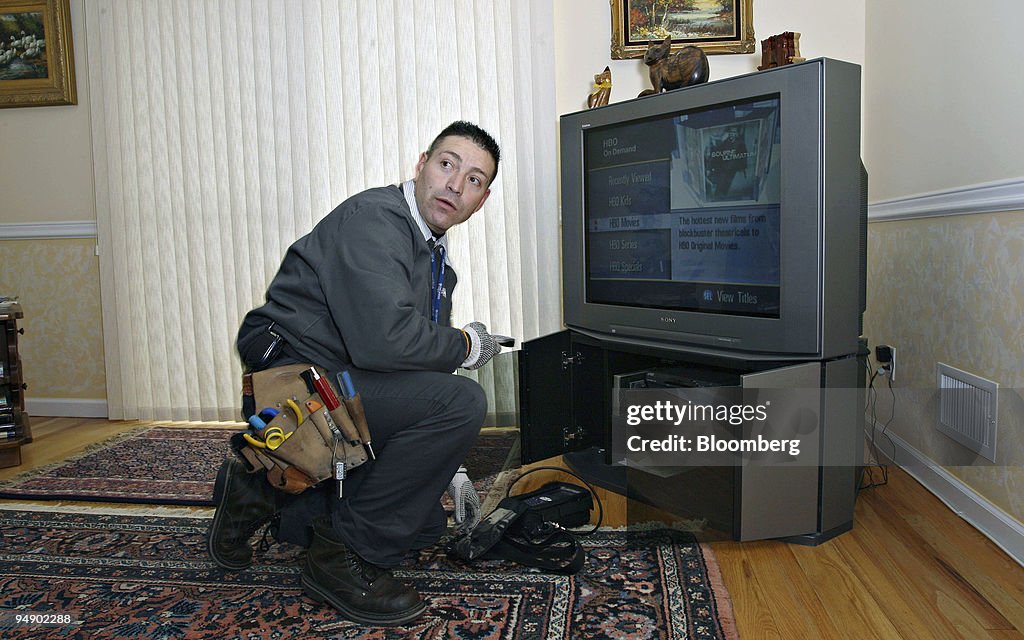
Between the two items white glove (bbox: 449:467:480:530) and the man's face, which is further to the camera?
white glove (bbox: 449:467:480:530)

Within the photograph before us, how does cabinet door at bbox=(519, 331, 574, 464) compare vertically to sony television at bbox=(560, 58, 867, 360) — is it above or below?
below

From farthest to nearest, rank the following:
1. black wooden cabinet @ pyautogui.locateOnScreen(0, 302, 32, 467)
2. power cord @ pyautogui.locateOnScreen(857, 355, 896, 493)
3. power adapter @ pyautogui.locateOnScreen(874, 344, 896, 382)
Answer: black wooden cabinet @ pyautogui.locateOnScreen(0, 302, 32, 467)
power adapter @ pyautogui.locateOnScreen(874, 344, 896, 382)
power cord @ pyautogui.locateOnScreen(857, 355, 896, 493)

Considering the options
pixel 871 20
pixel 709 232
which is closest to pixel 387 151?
pixel 709 232

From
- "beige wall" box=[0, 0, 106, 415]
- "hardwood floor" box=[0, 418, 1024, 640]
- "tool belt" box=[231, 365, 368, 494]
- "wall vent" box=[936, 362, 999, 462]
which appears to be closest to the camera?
"hardwood floor" box=[0, 418, 1024, 640]

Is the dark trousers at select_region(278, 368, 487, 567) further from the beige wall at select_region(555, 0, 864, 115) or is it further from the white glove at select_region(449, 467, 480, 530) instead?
the beige wall at select_region(555, 0, 864, 115)

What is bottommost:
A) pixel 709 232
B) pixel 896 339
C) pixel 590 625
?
pixel 590 625

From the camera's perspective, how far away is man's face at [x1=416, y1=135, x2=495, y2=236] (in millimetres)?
1930

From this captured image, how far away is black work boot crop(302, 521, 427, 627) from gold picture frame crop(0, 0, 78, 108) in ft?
9.29

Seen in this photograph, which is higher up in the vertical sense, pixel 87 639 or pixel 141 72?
pixel 141 72

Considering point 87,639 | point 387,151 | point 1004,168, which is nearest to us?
point 87,639

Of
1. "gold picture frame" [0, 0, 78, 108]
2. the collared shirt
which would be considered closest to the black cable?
the collared shirt

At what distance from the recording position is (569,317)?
270 cm

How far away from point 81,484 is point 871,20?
3.13 m

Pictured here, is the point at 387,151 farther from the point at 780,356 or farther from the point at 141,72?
the point at 780,356
